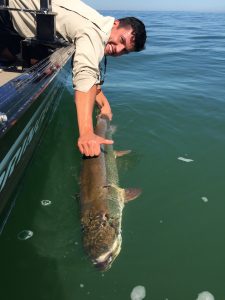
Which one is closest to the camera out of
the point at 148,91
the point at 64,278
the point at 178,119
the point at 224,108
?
the point at 64,278

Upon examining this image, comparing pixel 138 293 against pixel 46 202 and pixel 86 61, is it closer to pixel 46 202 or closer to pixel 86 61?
pixel 46 202

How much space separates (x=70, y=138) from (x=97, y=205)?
7.50ft

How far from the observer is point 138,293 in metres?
3.12

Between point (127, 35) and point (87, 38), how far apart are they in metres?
0.54

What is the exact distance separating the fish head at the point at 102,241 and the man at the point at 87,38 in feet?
2.23

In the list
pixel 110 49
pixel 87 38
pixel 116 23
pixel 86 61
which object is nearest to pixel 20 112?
pixel 86 61

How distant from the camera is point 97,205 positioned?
12.0ft

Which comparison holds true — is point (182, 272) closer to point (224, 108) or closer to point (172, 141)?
point (172, 141)

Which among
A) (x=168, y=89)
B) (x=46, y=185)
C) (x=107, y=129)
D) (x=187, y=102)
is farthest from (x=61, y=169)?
(x=168, y=89)

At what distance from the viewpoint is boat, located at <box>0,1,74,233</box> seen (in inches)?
120

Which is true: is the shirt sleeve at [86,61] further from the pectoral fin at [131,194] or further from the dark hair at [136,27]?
the pectoral fin at [131,194]

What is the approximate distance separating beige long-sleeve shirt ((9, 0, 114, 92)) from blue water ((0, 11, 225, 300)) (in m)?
1.35

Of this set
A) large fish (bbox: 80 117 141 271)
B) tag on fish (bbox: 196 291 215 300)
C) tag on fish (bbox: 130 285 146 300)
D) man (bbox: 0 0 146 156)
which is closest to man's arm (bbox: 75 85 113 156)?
man (bbox: 0 0 146 156)

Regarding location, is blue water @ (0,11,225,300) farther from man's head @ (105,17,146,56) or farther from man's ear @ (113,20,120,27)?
man's ear @ (113,20,120,27)
